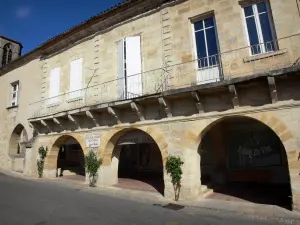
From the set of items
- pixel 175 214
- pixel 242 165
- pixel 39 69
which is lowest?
pixel 175 214

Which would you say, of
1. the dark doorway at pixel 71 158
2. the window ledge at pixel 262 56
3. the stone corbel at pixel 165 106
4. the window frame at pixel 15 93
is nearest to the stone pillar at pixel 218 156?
the stone corbel at pixel 165 106

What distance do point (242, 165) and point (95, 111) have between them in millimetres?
6885

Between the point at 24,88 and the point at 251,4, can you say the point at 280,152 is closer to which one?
the point at 251,4

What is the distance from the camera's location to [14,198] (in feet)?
23.0

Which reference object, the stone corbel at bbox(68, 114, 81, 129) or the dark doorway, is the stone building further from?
the dark doorway

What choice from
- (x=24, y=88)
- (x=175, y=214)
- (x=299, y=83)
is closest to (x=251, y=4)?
(x=299, y=83)

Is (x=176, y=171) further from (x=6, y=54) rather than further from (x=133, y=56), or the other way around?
(x=6, y=54)

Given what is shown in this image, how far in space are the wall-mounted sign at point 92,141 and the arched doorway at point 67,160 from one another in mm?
1988

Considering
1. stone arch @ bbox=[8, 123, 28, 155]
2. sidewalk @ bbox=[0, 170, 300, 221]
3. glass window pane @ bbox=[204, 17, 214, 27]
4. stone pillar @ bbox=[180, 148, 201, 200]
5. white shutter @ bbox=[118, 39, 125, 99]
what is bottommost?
sidewalk @ bbox=[0, 170, 300, 221]

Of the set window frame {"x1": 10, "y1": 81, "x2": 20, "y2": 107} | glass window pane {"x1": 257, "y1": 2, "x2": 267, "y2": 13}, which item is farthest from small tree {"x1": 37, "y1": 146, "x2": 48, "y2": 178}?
glass window pane {"x1": 257, "y1": 2, "x2": 267, "y2": 13}

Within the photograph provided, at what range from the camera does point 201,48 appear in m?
7.57

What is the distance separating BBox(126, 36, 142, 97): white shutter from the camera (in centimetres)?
846

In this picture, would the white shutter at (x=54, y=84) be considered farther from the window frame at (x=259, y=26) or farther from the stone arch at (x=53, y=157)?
the window frame at (x=259, y=26)

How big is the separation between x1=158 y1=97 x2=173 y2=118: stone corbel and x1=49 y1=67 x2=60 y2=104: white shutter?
21.3ft
